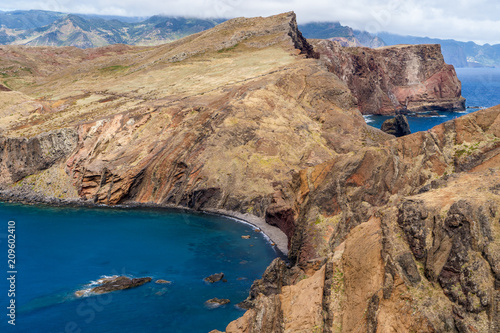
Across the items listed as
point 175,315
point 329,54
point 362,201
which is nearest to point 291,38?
point 329,54

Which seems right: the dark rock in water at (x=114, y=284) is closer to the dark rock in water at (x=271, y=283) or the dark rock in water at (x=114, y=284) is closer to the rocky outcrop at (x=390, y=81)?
the dark rock in water at (x=271, y=283)

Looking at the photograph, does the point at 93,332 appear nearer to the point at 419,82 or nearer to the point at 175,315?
the point at 175,315

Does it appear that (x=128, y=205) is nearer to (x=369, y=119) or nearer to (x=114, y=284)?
(x=114, y=284)

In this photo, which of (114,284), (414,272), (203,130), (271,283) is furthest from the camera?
(203,130)

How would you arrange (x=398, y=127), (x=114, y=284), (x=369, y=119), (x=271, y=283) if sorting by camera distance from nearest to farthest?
(x=271, y=283) < (x=114, y=284) < (x=398, y=127) < (x=369, y=119)

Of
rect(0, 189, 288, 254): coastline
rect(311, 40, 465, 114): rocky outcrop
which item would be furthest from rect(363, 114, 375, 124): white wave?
rect(0, 189, 288, 254): coastline

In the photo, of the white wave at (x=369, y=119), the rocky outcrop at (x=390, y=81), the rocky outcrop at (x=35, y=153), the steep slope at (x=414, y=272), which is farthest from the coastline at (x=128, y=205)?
the rocky outcrop at (x=390, y=81)

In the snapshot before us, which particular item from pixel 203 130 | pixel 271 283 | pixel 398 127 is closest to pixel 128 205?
pixel 203 130
